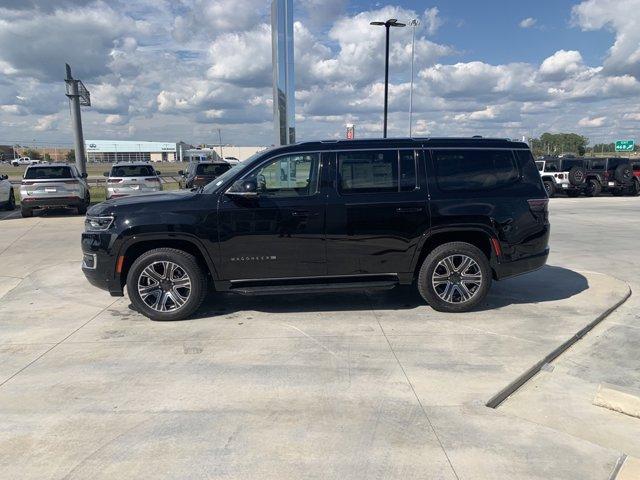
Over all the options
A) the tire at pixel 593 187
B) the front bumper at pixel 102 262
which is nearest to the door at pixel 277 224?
the front bumper at pixel 102 262

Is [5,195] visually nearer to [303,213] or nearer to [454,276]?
[303,213]

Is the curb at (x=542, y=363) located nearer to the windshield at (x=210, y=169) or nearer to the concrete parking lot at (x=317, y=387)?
the concrete parking lot at (x=317, y=387)

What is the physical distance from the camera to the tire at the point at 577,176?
970 inches

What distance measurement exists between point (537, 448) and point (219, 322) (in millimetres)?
3469

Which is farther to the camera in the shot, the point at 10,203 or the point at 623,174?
the point at 623,174

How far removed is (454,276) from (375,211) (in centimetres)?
118

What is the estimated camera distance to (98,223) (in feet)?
18.4

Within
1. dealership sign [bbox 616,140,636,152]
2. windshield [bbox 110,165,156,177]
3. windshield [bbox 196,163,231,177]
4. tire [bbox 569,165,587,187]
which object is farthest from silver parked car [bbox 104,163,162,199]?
dealership sign [bbox 616,140,636,152]

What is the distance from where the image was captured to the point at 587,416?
143 inches

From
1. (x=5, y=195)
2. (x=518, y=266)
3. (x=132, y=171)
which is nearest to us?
(x=518, y=266)

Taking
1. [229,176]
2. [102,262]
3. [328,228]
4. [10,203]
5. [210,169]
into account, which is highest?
[210,169]

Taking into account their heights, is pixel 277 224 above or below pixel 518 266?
above

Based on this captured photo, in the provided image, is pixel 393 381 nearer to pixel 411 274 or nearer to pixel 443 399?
pixel 443 399

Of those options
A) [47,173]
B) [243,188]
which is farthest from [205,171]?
[243,188]
